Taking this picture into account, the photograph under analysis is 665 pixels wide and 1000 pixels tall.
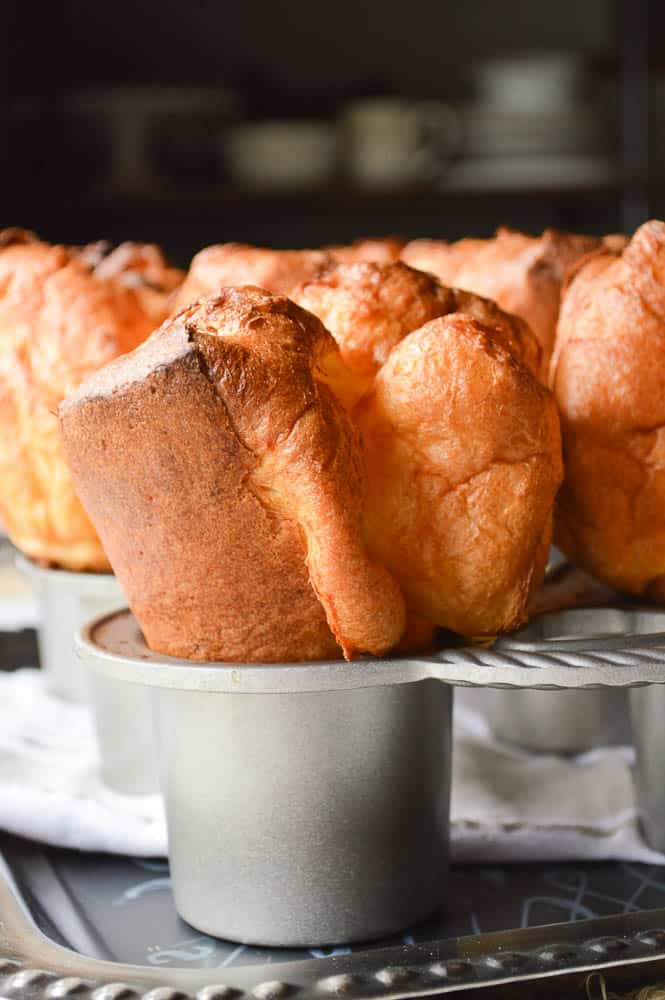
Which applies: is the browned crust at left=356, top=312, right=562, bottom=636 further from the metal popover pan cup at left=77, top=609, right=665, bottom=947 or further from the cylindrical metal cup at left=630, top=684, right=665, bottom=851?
the cylindrical metal cup at left=630, top=684, right=665, bottom=851

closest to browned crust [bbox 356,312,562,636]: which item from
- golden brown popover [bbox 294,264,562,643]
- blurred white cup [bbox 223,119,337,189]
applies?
golden brown popover [bbox 294,264,562,643]

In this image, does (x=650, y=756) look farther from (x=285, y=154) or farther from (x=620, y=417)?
(x=285, y=154)

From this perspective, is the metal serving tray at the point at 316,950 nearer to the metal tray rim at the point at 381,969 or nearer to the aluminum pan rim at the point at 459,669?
the metal tray rim at the point at 381,969

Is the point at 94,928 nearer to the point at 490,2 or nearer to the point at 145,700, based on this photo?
the point at 145,700

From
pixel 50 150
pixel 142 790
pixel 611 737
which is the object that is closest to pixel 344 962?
pixel 142 790

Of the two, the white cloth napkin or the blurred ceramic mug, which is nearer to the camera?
the white cloth napkin

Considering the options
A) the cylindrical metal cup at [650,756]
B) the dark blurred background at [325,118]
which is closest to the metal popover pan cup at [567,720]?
the cylindrical metal cup at [650,756]
